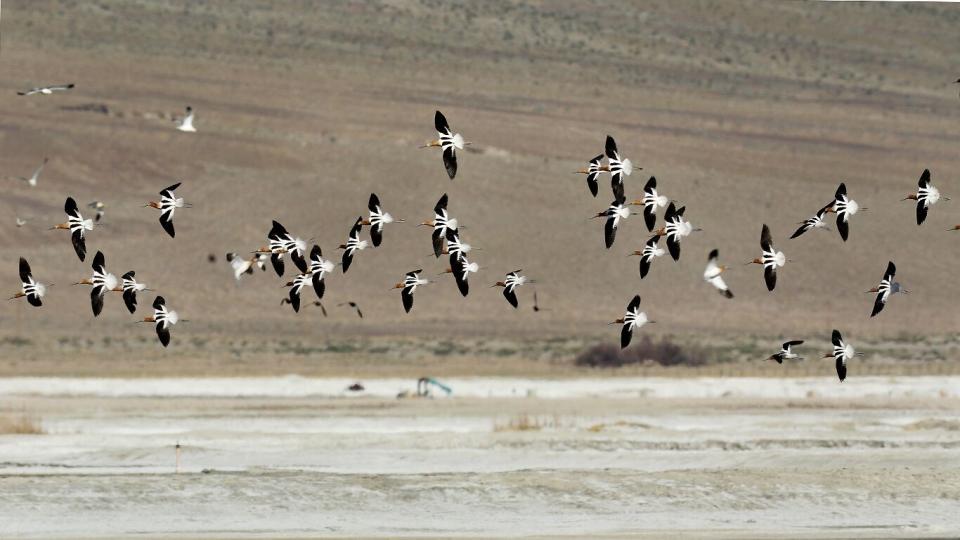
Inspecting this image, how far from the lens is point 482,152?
395 ft

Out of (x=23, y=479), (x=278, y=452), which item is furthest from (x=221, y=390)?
(x=23, y=479)

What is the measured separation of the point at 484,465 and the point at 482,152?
77.4 meters

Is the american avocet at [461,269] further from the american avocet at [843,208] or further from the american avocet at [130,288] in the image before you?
the american avocet at [843,208]

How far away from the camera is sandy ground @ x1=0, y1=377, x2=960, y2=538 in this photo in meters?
36.0

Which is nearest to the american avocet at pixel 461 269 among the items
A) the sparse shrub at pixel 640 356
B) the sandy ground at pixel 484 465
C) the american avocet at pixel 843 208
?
the american avocet at pixel 843 208

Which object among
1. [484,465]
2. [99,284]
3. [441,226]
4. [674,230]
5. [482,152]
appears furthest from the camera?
[482,152]

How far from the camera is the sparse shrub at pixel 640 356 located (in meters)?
79.7

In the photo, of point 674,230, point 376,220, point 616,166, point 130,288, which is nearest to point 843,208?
point 674,230

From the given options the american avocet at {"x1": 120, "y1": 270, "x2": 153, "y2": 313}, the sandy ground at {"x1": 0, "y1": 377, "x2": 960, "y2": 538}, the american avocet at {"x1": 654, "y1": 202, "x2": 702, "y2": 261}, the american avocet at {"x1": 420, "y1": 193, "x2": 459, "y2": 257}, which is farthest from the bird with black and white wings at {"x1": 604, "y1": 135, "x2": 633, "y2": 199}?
the sandy ground at {"x1": 0, "y1": 377, "x2": 960, "y2": 538}

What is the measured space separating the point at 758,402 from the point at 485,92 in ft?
241

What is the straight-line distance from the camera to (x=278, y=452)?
46.0 metres

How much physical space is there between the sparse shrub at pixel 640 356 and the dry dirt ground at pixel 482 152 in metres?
8.30

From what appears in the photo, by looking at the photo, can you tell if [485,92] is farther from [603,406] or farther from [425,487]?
[425,487]

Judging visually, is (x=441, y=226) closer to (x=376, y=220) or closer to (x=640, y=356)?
(x=376, y=220)
